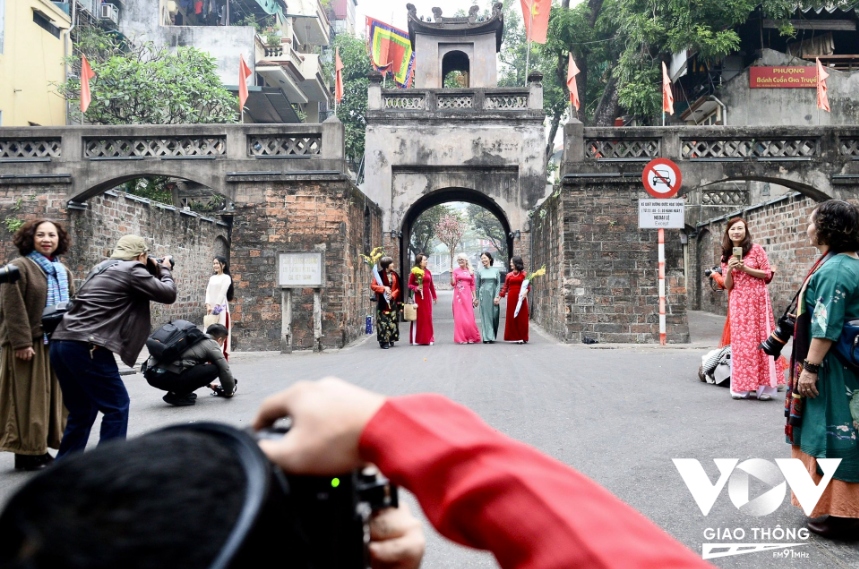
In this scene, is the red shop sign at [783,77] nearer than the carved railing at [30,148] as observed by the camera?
No

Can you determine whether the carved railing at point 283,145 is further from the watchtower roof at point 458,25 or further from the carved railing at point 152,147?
the watchtower roof at point 458,25

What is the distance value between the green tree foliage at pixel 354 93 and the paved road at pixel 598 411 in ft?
75.9

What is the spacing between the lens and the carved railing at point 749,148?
41.6 feet

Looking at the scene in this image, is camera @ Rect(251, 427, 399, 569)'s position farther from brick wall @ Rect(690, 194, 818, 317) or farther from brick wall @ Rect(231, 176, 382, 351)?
brick wall @ Rect(690, 194, 818, 317)

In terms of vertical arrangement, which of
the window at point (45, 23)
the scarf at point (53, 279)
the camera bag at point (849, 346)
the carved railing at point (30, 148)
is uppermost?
the window at point (45, 23)

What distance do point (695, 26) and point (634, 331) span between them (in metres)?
11.9

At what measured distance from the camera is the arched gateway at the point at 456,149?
2002 centimetres

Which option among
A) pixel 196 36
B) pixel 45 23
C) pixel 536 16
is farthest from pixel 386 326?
pixel 196 36

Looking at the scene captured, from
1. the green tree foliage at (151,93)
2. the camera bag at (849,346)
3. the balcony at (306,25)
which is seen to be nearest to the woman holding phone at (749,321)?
the camera bag at (849,346)

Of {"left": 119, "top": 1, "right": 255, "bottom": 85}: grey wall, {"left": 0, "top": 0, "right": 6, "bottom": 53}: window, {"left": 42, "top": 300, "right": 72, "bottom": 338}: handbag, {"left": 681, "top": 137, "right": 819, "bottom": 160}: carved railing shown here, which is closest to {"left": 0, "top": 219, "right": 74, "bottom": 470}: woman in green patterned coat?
{"left": 42, "top": 300, "right": 72, "bottom": 338}: handbag

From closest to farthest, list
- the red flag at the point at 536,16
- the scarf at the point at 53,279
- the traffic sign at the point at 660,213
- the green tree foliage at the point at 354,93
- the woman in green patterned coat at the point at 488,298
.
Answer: the scarf at the point at 53,279 → the traffic sign at the point at 660,213 → the woman in green patterned coat at the point at 488,298 → the red flag at the point at 536,16 → the green tree foliage at the point at 354,93

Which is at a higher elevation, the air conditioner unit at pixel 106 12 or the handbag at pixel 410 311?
the air conditioner unit at pixel 106 12
